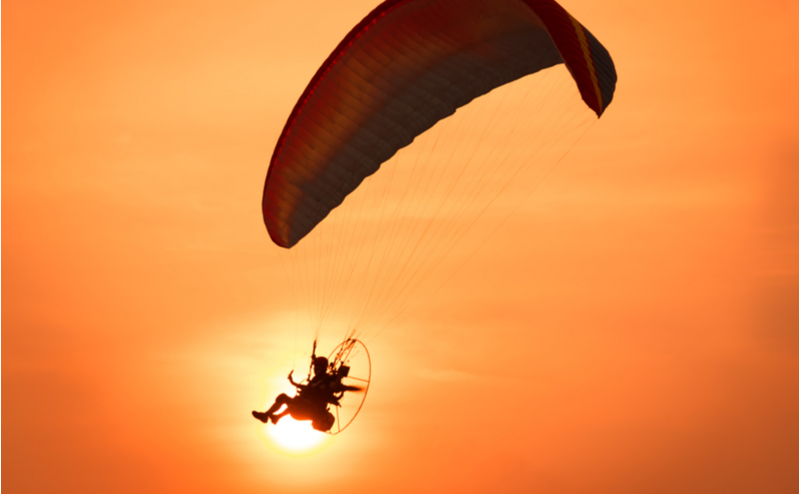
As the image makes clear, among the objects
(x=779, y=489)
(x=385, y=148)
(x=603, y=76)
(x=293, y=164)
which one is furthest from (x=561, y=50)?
(x=779, y=489)

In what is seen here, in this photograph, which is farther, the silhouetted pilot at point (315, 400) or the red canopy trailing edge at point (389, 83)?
the red canopy trailing edge at point (389, 83)

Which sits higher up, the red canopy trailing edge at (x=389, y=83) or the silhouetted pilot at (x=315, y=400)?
the red canopy trailing edge at (x=389, y=83)

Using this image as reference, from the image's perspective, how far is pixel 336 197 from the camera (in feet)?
74.0

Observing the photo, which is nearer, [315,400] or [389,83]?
[315,400]

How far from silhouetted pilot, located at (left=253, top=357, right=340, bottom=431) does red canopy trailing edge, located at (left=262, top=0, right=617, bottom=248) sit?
12.6ft

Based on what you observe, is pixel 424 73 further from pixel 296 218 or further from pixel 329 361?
pixel 329 361

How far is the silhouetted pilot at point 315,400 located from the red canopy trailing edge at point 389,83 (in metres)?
3.83

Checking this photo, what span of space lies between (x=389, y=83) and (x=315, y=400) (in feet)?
20.5

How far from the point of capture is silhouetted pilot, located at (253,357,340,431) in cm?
2006

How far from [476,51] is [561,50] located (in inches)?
160

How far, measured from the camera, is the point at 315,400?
20094mm

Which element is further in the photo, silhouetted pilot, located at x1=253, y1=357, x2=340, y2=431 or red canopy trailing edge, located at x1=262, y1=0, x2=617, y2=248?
red canopy trailing edge, located at x1=262, y1=0, x2=617, y2=248

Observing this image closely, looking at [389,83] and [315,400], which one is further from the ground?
[389,83]

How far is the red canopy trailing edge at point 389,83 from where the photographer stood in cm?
2108
